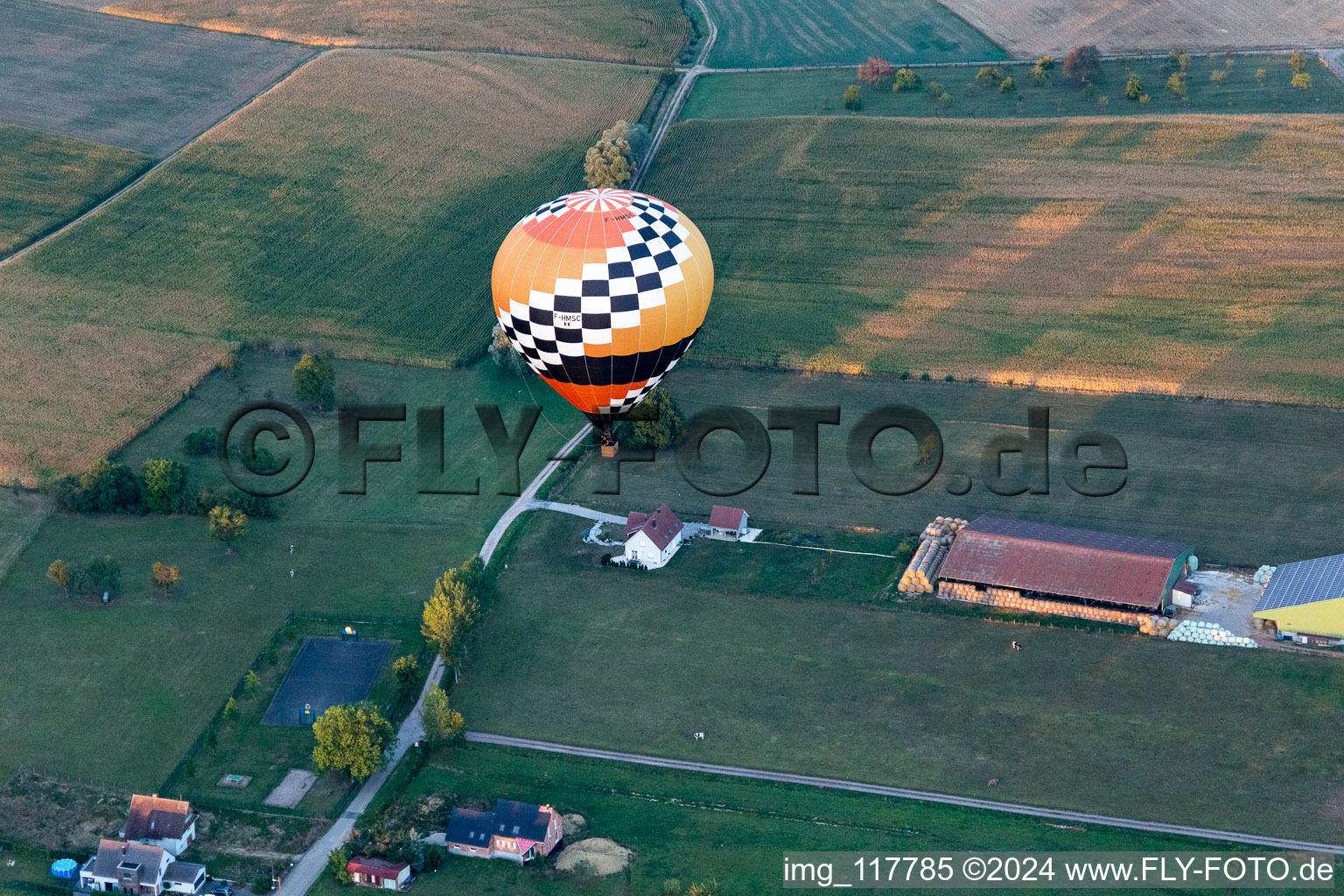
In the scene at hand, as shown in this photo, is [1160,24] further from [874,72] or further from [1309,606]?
[1309,606]

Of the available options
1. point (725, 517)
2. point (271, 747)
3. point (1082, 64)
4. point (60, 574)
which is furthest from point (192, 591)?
point (1082, 64)

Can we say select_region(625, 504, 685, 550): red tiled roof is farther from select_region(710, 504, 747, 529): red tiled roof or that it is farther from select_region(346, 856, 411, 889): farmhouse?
select_region(346, 856, 411, 889): farmhouse

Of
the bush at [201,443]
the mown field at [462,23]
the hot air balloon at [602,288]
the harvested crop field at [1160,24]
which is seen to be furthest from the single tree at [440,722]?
the harvested crop field at [1160,24]

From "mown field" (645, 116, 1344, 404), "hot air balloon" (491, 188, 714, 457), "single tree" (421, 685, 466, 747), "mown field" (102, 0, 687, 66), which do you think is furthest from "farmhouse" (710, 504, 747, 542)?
"mown field" (102, 0, 687, 66)

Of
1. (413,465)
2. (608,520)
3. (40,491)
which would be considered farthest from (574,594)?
(40,491)

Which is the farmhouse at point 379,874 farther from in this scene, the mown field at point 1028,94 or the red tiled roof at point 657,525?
the mown field at point 1028,94

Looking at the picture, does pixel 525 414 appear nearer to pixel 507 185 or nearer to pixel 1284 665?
pixel 507 185
